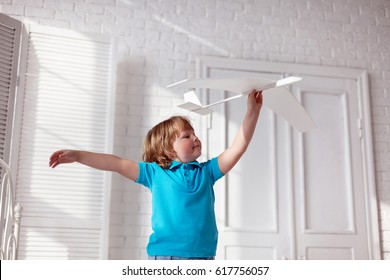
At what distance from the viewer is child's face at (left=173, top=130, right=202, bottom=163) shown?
201cm

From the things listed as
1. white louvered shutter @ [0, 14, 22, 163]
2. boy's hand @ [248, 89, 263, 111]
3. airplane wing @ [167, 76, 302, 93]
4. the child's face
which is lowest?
the child's face

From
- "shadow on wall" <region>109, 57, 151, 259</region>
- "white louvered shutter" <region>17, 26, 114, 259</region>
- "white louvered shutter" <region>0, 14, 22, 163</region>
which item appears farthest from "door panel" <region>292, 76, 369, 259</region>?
"white louvered shutter" <region>0, 14, 22, 163</region>

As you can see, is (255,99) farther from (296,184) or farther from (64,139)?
(296,184)

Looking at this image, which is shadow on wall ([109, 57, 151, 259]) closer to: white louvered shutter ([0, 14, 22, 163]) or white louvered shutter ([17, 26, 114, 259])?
white louvered shutter ([17, 26, 114, 259])

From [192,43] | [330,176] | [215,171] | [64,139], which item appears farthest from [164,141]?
[330,176]

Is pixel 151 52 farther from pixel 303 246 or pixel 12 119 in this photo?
pixel 303 246

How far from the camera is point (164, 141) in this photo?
2.07 metres

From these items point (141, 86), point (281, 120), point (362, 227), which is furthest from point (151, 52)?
point (362, 227)

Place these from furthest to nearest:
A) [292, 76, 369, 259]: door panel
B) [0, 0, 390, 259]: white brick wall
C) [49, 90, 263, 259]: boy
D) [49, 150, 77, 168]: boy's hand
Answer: [292, 76, 369, 259]: door panel → [0, 0, 390, 259]: white brick wall → [49, 90, 263, 259]: boy → [49, 150, 77, 168]: boy's hand

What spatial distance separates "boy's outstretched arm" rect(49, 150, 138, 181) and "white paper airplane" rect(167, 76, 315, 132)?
0.31 metres

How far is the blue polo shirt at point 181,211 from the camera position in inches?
72.4

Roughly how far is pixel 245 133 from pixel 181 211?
396mm

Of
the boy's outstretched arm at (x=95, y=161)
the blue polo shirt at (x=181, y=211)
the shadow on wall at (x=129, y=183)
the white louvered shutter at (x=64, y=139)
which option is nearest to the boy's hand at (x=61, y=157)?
the boy's outstretched arm at (x=95, y=161)
